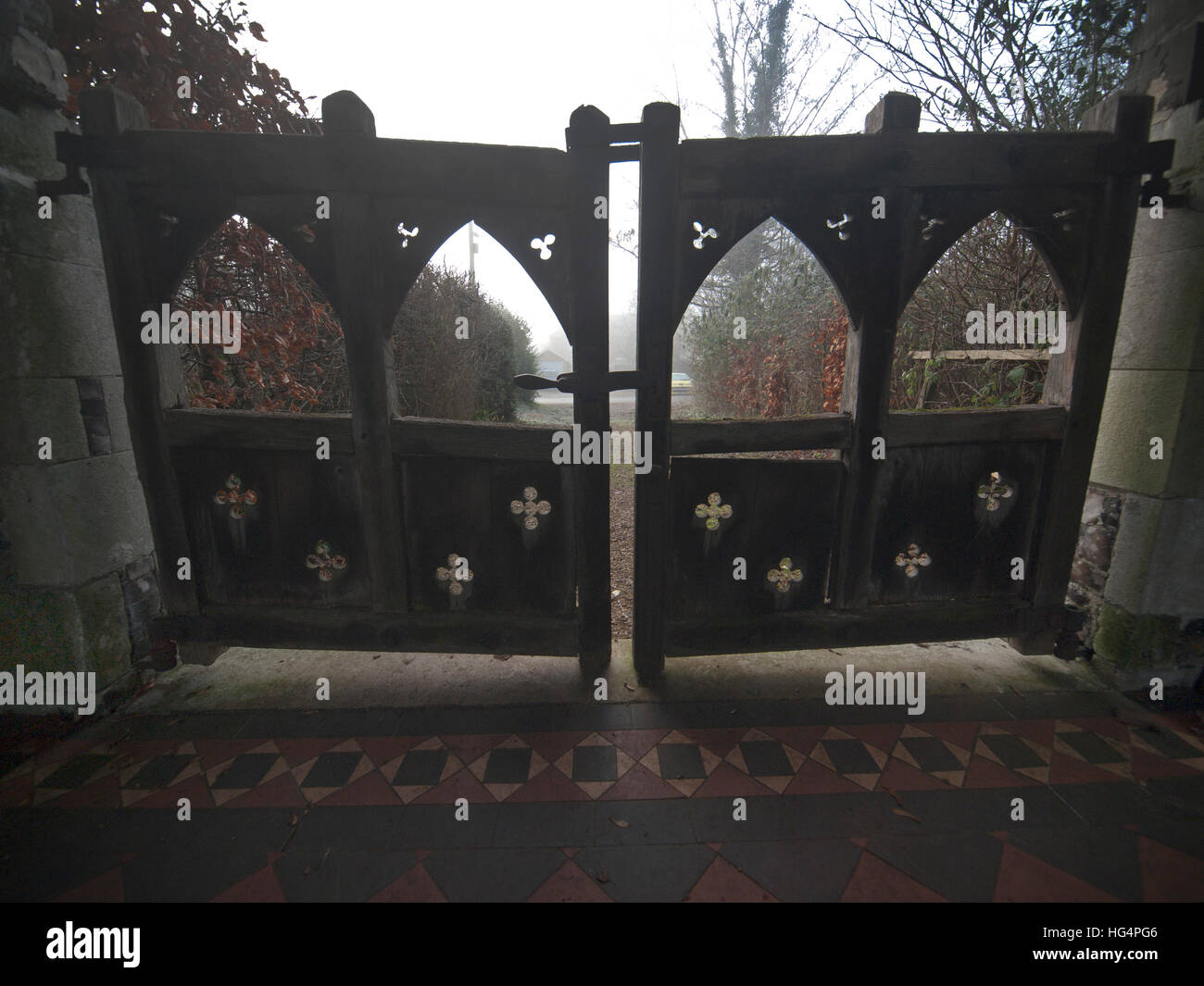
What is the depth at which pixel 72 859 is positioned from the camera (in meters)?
1.76

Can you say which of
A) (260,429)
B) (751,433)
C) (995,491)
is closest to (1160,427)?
(995,491)

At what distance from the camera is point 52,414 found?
7.26ft

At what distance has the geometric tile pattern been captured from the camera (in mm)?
1674

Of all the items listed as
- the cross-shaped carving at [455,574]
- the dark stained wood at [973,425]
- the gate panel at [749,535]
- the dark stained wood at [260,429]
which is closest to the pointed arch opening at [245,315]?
the dark stained wood at [260,429]

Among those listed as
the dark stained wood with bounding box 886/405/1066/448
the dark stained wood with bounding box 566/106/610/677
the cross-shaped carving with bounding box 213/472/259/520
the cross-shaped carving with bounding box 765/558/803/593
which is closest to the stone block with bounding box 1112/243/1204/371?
the dark stained wood with bounding box 886/405/1066/448

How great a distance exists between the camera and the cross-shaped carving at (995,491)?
2.55m

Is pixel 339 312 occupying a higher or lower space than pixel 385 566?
higher

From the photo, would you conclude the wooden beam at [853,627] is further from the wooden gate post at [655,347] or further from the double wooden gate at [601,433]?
the wooden gate post at [655,347]

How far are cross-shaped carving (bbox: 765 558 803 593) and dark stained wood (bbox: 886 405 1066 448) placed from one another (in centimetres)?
72

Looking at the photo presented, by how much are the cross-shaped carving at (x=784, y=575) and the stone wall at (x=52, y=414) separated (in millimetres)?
3107
